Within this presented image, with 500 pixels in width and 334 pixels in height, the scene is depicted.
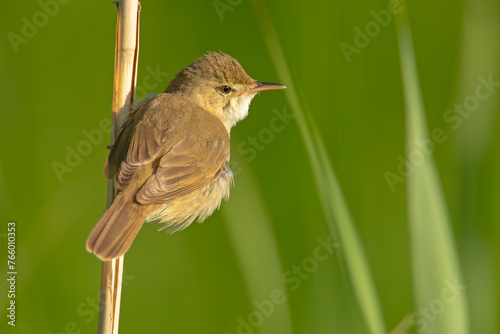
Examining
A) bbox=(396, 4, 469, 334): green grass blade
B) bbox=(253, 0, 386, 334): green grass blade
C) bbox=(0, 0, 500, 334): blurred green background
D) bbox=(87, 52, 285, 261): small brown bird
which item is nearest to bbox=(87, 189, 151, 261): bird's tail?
bbox=(87, 52, 285, 261): small brown bird

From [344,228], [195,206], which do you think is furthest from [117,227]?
[344,228]

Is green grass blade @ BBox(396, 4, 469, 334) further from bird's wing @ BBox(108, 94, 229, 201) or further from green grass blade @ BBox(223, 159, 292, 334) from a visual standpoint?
bird's wing @ BBox(108, 94, 229, 201)

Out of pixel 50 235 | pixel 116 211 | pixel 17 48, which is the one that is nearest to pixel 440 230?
pixel 116 211

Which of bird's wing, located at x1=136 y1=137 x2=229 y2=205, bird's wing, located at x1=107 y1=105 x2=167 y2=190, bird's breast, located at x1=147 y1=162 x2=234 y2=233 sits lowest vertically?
bird's breast, located at x1=147 y1=162 x2=234 y2=233

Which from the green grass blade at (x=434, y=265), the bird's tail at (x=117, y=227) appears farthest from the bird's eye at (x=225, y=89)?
the green grass blade at (x=434, y=265)

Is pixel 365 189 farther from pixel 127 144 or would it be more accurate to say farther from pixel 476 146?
pixel 127 144

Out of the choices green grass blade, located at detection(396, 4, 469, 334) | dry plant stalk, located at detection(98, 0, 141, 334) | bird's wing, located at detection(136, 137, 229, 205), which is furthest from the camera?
bird's wing, located at detection(136, 137, 229, 205)

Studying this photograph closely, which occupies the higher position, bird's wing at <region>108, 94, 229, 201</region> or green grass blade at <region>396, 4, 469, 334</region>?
bird's wing at <region>108, 94, 229, 201</region>
